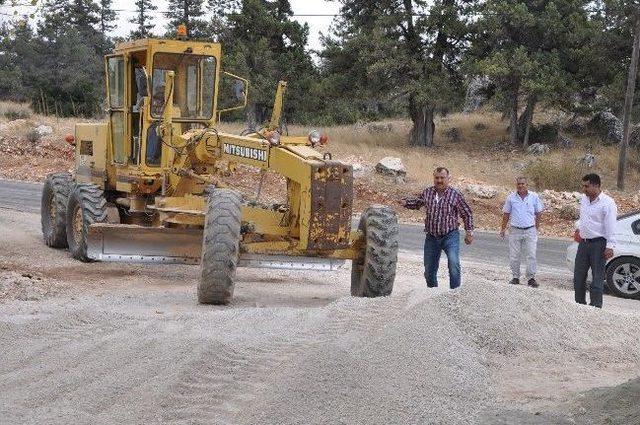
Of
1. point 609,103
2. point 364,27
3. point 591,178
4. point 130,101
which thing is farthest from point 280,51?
point 591,178

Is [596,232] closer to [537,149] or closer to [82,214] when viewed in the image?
[82,214]

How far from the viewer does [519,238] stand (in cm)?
1448

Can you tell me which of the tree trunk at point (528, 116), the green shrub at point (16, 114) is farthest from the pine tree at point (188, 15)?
the tree trunk at point (528, 116)

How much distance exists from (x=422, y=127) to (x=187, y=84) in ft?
98.1

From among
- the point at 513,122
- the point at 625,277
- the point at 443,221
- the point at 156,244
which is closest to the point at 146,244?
the point at 156,244

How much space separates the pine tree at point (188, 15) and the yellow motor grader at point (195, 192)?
1411 inches

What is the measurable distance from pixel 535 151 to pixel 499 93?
10.3ft

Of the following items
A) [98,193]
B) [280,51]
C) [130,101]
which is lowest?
[98,193]

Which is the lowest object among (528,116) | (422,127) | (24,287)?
(24,287)

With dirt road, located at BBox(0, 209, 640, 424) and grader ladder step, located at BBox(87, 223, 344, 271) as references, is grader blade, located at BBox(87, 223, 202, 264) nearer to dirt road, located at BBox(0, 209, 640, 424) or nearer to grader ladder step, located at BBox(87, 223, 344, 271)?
grader ladder step, located at BBox(87, 223, 344, 271)

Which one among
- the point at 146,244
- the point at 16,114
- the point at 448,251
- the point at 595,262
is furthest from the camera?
the point at 16,114

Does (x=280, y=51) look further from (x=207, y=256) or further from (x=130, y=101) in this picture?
(x=207, y=256)

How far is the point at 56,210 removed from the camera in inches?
596

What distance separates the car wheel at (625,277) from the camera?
567 inches
